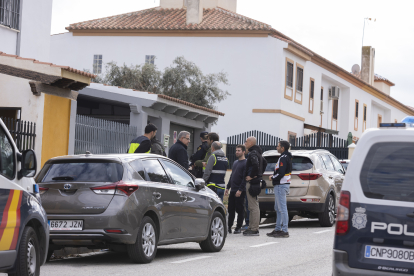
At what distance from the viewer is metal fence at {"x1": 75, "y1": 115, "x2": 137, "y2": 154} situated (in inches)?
683

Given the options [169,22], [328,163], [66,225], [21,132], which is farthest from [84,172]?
[169,22]

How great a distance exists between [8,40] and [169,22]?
17688 millimetres

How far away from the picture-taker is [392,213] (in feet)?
18.9

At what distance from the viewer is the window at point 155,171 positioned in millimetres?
9837

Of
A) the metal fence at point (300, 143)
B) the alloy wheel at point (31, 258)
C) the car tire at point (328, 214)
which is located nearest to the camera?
the alloy wheel at point (31, 258)

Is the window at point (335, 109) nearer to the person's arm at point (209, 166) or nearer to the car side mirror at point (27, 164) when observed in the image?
the person's arm at point (209, 166)

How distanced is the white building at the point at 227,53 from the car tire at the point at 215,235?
24.3m

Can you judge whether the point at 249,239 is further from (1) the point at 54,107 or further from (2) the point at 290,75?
(2) the point at 290,75

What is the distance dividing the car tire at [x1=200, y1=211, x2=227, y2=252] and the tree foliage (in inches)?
807

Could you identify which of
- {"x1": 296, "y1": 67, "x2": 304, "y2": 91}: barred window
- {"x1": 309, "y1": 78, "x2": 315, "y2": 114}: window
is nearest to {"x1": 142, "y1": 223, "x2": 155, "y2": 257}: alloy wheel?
{"x1": 296, "y1": 67, "x2": 304, "y2": 91}: barred window

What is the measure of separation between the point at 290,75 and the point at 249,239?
24715 millimetres

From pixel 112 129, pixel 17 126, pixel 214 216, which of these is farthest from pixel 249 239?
pixel 112 129

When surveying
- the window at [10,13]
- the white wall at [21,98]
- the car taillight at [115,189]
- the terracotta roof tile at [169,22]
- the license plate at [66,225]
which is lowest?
the license plate at [66,225]

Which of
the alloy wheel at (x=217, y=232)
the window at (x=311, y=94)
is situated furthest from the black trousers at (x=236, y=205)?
the window at (x=311, y=94)
